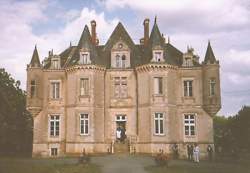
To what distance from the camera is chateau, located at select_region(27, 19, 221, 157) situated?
4694cm

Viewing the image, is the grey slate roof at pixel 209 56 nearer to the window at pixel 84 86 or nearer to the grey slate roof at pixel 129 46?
the grey slate roof at pixel 129 46

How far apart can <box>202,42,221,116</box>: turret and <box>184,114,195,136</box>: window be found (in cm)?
182

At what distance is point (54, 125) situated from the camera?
1932 inches

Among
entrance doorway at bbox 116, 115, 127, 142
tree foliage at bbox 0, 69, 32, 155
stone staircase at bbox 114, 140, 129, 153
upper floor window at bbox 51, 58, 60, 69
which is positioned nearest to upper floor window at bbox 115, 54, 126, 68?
entrance doorway at bbox 116, 115, 127, 142

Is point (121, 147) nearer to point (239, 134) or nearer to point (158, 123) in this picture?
point (158, 123)

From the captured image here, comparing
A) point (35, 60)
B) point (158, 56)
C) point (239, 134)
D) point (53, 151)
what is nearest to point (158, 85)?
point (158, 56)

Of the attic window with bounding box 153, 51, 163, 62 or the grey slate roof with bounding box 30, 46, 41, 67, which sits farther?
the grey slate roof with bounding box 30, 46, 41, 67

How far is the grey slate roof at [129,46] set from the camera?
4903 cm

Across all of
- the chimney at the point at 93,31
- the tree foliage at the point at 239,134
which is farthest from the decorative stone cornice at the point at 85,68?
the tree foliage at the point at 239,134

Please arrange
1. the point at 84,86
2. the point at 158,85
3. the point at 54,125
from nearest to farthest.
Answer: the point at 158,85, the point at 84,86, the point at 54,125

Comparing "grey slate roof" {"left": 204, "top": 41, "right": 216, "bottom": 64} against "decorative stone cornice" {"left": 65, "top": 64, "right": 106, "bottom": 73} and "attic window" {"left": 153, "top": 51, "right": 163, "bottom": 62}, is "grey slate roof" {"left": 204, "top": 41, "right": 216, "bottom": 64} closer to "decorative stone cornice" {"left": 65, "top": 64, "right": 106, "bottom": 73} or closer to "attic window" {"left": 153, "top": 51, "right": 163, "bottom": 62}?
"attic window" {"left": 153, "top": 51, "right": 163, "bottom": 62}

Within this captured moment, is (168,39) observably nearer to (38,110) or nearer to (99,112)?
(99,112)

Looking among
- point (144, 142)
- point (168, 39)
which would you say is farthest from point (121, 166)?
point (168, 39)

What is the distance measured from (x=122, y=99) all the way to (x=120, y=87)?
4.40 feet
